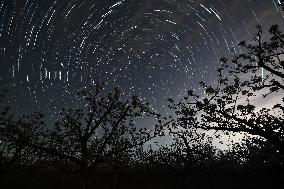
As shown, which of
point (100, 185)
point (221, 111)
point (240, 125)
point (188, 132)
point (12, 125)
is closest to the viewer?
point (240, 125)

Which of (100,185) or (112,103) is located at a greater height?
(112,103)

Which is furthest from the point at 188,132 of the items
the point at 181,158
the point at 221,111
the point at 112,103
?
the point at 221,111

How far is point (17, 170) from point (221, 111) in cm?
3158

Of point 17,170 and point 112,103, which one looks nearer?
point 112,103

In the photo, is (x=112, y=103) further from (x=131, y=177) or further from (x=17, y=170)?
(x=17, y=170)

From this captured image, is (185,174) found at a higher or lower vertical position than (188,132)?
lower

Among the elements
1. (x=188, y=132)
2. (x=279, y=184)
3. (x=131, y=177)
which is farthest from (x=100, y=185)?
(x=279, y=184)

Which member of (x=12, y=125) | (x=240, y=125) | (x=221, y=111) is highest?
(x=12, y=125)

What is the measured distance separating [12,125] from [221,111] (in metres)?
12.3

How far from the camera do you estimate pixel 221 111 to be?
1146 cm

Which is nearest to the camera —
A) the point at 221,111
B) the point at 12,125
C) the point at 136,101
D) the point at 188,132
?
the point at 221,111

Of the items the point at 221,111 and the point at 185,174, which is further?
the point at 185,174

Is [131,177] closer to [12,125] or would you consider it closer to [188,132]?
[188,132]

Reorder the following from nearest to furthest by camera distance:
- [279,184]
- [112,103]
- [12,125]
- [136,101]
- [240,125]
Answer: [240,125]
[12,125]
[136,101]
[112,103]
[279,184]
